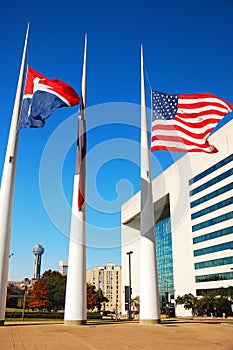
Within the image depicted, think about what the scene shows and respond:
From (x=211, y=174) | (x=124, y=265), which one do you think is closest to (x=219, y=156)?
(x=211, y=174)

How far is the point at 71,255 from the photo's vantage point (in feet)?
69.5

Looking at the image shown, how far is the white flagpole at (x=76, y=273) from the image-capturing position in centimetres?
2054

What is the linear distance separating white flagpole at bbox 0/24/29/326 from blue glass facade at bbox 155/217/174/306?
7296cm

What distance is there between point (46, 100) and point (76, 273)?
33.9 ft

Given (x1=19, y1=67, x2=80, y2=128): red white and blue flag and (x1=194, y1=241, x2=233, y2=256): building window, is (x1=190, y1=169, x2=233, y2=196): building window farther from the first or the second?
(x1=19, y1=67, x2=80, y2=128): red white and blue flag

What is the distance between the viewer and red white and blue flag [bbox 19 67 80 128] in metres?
20.1

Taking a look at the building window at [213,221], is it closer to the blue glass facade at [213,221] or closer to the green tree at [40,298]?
the blue glass facade at [213,221]

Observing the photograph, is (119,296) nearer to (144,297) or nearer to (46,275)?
(46,275)

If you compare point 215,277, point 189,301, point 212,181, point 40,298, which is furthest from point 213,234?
point 40,298

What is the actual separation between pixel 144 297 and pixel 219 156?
171 ft

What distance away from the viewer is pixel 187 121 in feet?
66.6

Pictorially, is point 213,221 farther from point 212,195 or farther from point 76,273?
point 76,273

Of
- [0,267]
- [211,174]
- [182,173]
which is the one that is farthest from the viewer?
[182,173]

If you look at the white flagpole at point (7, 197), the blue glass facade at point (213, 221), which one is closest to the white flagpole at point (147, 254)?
the white flagpole at point (7, 197)
